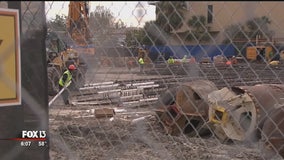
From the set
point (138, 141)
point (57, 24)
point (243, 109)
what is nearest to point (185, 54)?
point (57, 24)

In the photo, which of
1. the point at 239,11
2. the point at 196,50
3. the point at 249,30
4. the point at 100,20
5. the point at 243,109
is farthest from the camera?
the point at 243,109

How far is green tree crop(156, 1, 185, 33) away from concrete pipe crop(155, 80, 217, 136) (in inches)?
126

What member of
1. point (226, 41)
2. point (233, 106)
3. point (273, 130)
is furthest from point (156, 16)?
point (233, 106)

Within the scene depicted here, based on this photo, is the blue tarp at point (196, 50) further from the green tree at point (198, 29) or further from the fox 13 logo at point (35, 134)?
the fox 13 logo at point (35, 134)

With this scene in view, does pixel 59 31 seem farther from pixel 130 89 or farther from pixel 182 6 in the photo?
pixel 130 89

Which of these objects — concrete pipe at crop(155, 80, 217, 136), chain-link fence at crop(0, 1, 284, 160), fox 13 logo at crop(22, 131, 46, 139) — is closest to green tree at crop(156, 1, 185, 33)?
chain-link fence at crop(0, 1, 284, 160)

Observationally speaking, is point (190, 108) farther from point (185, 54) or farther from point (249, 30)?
point (249, 30)

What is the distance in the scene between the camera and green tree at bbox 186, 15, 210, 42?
2.09 meters

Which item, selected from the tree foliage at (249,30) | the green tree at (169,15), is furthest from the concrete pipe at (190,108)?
the tree foliage at (249,30)

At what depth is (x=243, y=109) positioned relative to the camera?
4.47 metres

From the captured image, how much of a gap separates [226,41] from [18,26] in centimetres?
134

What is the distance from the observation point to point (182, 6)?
85.2 inches

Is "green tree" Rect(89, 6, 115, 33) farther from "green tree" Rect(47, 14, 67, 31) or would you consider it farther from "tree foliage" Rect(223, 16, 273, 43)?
"tree foliage" Rect(223, 16, 273, 43)

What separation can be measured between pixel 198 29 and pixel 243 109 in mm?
2372
